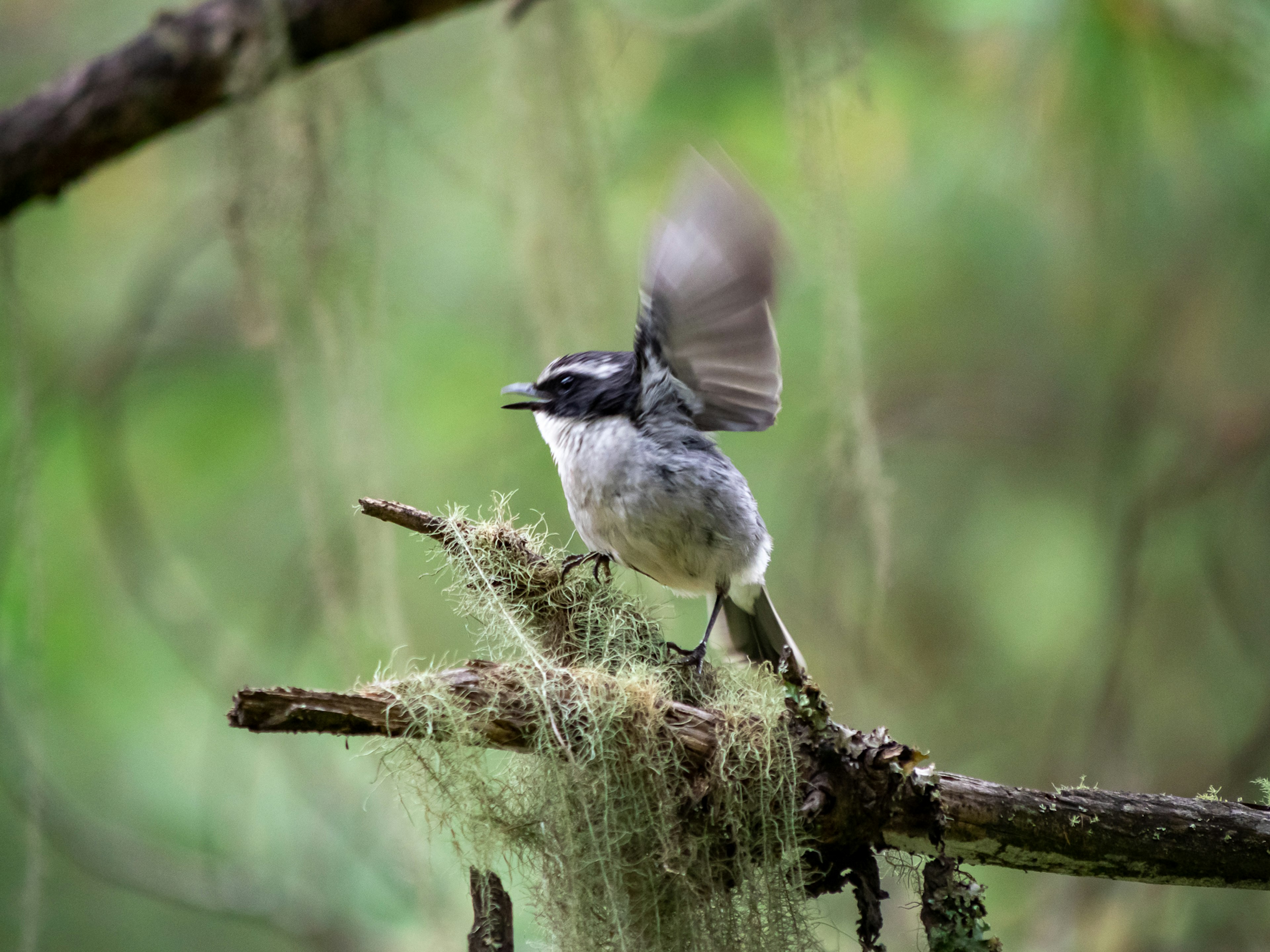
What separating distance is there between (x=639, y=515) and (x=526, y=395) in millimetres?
471

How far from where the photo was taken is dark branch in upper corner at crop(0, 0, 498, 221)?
2.87 meters

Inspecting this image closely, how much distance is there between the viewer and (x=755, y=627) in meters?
2.80

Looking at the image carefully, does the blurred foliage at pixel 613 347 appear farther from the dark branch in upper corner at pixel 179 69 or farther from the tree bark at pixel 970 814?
the tree bark at pixel 970 814

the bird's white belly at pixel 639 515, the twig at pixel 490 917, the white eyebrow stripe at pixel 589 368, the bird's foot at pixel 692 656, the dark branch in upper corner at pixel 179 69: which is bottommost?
the twig at pixel 490 917

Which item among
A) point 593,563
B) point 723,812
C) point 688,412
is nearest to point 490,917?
point 723,812

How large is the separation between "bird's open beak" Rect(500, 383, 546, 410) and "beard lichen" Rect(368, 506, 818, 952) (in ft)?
3.12

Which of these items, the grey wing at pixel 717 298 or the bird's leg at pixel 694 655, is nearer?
the bird's leg at pixel 694 655

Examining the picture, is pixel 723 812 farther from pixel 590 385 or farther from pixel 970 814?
pixel 590 385

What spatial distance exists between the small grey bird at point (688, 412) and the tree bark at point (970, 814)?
46 cm

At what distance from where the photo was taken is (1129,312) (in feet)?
13.8

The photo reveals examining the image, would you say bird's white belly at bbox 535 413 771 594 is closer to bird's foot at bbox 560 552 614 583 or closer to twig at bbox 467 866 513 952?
bird's foot at bbox 560 552 614 583

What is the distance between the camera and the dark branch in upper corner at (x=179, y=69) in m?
2.87

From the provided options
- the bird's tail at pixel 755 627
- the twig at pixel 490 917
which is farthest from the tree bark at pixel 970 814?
the bird's tail at pixel 755 627

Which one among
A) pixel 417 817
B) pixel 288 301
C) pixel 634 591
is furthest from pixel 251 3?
pixel 417 817
